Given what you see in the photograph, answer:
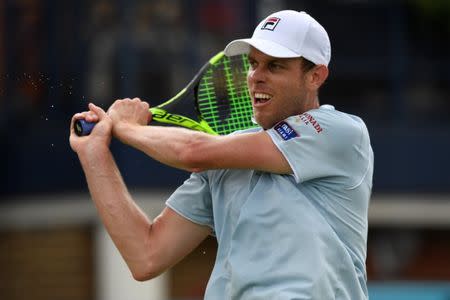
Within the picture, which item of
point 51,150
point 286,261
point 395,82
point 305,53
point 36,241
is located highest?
point 305,53

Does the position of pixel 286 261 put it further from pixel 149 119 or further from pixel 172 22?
pixel 172 22

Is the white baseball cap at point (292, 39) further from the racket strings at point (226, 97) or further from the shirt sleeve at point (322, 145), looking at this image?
the racket strings at point (226, 97)

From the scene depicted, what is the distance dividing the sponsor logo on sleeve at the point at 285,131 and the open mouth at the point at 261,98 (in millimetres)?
99

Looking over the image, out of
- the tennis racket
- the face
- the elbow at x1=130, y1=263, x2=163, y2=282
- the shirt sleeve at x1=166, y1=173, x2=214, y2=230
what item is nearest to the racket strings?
the tennis racket

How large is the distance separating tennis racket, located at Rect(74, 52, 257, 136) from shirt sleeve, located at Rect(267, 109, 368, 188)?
55 centimetres

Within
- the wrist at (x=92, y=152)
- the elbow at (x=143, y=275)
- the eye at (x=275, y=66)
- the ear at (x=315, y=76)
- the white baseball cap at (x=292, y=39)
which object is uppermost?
the white baseball cap at (x=292, y=39)

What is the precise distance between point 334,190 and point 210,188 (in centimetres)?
51

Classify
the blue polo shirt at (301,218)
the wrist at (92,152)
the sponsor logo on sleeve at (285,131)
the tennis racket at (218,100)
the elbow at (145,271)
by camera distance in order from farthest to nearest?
the tennis racket at (218,100)
the elbow at (145,271)
the wrist at (92,152)
the sponsor logo on sleeve at (285,131)
the blue polo shirt at (301,218)

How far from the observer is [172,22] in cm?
1209

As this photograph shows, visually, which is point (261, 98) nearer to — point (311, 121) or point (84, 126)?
point (311, 121)

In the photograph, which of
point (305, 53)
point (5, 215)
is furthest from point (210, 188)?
point (5, 215)

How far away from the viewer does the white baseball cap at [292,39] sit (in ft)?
15.0

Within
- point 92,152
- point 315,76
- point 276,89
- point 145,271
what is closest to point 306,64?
point 315,76

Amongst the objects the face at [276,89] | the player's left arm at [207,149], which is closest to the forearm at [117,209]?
the player's left arm at [207,149]
